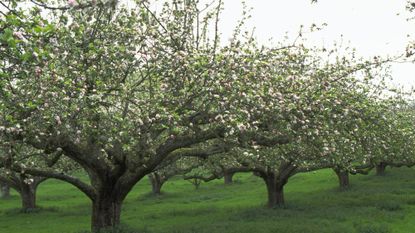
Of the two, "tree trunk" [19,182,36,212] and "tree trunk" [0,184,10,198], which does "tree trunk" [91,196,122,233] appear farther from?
"tree trunk" [0,184,10,198]

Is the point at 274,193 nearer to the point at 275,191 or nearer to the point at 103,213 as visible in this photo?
the point at 275,191

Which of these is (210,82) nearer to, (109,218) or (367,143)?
(367,143)

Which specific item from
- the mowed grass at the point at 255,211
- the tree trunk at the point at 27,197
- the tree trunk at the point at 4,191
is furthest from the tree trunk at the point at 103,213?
the tree trunk at the point at 4,191

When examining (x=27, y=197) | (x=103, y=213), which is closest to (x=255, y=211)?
(x=103, y=213)

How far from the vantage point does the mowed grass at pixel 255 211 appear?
27.3 meters

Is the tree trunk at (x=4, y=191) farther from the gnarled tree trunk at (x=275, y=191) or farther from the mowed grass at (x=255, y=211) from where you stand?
the gnarled tree trunk at (x=275, y=191)

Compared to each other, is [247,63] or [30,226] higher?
[247,63]

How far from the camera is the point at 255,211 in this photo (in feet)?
113

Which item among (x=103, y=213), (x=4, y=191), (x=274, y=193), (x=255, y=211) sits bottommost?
(x=255, y=211)

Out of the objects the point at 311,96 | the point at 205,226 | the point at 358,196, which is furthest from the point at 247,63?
the point at 358,196

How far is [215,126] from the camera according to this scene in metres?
16.2

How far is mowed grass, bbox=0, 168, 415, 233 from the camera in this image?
2727cm

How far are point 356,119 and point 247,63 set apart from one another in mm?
5238

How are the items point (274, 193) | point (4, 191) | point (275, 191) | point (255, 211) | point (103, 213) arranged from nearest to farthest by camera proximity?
point (103, 213) → point (255, 211) → point (274, 193) → point (275, 191) → point (4, 191)
